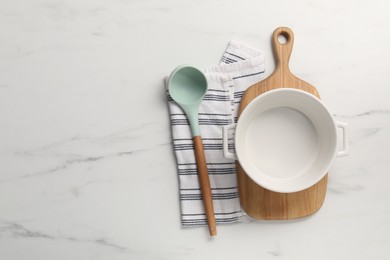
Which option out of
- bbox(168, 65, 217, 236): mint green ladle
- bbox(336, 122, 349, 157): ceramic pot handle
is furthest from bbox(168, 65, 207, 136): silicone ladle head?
bbox(336, 122, 349, 157): ceramic pot handle

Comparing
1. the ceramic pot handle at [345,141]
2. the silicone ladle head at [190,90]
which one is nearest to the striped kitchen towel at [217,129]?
the silicone ladle head at [190,90]

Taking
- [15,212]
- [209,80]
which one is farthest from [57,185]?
[209,80]

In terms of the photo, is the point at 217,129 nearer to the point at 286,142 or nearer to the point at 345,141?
the point at 286,142

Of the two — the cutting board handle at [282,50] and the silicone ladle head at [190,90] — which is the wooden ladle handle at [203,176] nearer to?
the silicone ladle head at [190,90]

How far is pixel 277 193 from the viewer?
0.87 metres

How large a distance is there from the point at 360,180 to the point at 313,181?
6.3 inches

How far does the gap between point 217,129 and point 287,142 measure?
133 mm

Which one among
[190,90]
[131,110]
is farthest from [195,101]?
[131,110]

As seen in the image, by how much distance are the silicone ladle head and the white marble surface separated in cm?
3

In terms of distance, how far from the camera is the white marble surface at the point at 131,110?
2.83 feet

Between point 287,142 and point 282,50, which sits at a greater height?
point 282,50

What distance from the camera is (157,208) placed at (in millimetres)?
882

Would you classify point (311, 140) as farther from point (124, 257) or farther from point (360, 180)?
point (124, 257)

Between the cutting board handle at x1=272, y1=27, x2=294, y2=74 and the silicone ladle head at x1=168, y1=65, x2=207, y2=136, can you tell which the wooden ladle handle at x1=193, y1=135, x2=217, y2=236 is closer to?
the silicone ladle head at x1=168, y1=65, x2=207, y2=136
